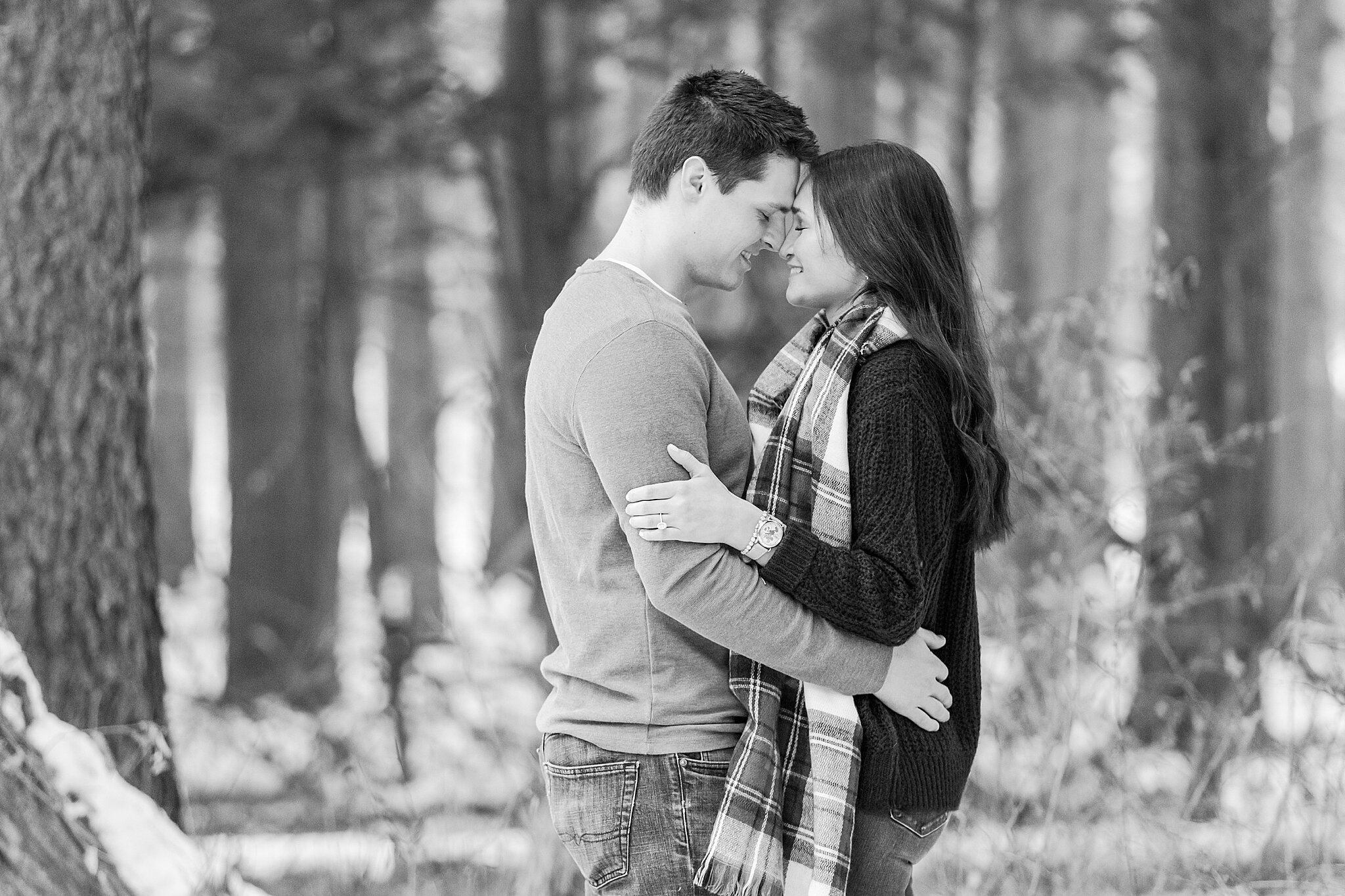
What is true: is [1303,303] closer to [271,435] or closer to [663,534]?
[271,435]

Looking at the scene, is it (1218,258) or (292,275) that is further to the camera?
(292,275)

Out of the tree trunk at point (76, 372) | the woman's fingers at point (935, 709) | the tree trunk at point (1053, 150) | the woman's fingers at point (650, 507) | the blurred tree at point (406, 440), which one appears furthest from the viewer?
the tree trunk at point (1053, 150)

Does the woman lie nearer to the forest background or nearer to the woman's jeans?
the woman's jeans

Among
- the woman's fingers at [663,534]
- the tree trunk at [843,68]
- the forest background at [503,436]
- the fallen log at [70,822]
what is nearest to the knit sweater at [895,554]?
the woman's fingers at [663,534]

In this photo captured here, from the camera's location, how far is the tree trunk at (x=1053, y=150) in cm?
792

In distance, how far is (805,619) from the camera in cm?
197

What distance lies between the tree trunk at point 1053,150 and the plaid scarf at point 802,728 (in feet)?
8.31

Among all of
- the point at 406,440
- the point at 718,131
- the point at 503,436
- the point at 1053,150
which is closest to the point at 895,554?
the point at 718,131

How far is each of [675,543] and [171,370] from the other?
17.1 metres

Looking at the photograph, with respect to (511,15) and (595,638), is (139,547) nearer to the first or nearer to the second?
(595,638)

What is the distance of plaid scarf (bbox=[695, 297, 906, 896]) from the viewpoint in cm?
202

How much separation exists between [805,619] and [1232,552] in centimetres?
508

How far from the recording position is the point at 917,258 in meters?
2.16

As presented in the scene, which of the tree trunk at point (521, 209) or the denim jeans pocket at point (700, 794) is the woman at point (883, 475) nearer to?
the denim jeans pocket at point (700, 794)
